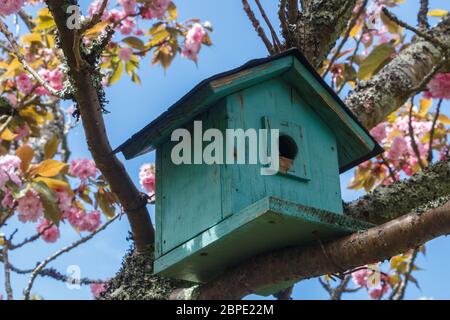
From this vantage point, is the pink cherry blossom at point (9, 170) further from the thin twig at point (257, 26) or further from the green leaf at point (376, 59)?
the green leaf at point (376, 59)

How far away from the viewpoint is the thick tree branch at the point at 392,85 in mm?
3434

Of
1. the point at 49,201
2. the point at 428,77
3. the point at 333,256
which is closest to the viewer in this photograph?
the point at 333,256

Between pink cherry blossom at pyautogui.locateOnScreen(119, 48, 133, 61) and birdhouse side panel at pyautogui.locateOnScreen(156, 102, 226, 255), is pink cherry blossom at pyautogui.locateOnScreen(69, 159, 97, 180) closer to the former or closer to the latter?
pink cherry blossom at pyautogui.locateOnScreen(119, 48, 133, 61)

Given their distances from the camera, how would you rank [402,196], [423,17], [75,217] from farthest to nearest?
[75,217] < [423,17] < [402,196]

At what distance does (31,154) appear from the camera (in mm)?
3850

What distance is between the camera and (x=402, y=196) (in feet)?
9.77

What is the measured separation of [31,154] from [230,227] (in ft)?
6.02

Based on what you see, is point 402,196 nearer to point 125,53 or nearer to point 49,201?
point 49,201

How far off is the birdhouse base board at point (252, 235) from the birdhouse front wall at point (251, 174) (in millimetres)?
55

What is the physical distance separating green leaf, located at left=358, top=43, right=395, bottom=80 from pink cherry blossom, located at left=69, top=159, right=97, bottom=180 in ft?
6.31

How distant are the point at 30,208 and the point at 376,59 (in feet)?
6.91

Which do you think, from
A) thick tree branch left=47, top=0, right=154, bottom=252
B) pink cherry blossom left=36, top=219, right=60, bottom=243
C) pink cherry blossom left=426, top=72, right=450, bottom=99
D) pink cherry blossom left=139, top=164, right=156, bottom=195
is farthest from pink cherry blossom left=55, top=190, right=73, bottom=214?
pink cherry blossom left=426, top=72, right=450, bottom=99

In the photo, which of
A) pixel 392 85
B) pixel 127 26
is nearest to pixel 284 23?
pixel 392 85
